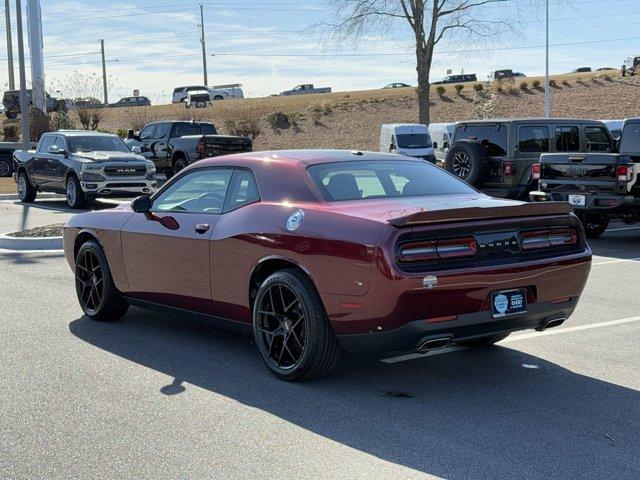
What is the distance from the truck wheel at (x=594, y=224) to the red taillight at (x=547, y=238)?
339 inches

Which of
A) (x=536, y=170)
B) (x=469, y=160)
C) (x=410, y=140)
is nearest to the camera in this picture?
(x=536, y=170)

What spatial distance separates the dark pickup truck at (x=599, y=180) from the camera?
12961 millimetres

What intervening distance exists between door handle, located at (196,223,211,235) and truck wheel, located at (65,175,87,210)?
13162mm

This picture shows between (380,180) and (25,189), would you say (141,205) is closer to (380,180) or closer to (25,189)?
(380,180)

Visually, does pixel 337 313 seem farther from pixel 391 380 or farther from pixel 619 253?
pixel 619 253

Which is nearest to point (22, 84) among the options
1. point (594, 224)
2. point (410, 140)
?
point (410, 140)

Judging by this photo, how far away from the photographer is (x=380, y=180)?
638 centimetres

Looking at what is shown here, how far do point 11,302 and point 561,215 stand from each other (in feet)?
18.3

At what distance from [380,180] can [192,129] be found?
20.9m

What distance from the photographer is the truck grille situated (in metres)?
19.0

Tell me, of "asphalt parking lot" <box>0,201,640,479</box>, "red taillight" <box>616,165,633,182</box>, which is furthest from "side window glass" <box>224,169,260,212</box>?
"red taillight" <box>616,165,633,182</box>

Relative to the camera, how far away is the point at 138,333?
741 centimetres

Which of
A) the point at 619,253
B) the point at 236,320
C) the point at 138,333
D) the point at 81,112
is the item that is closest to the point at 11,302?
the point at 138,333

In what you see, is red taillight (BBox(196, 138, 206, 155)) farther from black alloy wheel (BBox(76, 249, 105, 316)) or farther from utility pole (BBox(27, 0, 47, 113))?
utility pole (BBox(27, 0, 47, 113))
